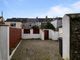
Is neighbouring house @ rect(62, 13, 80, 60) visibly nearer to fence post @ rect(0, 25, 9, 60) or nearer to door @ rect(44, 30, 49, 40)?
fence post @ rect(0, 25, 9, 60)

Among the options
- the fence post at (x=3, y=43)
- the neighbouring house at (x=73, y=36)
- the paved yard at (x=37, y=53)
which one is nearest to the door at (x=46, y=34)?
the paved yard at (x=37, y=53)

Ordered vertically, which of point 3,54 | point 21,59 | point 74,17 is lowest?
point 21,59

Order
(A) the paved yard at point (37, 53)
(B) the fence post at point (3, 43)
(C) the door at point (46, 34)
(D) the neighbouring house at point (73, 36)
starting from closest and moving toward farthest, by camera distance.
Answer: (D) the neighbouring house at point (73, 36), (B) the fence post at point (3, 43), (A) the paved yard at point (37, 53), (C) the door at point (46, 34)

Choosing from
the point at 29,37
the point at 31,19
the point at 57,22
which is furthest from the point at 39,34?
the point at 31,19

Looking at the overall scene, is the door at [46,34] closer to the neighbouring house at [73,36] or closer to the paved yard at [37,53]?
the paved yard at [37,53]

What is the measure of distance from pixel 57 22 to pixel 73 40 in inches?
1531

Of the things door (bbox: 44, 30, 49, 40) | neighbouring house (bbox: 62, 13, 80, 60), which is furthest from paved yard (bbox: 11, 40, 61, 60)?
door (bbox: 44, 30, 49, 40)

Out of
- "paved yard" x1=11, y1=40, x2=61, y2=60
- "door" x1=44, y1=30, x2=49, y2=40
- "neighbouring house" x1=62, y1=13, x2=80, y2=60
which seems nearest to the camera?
"neighbouring house" x1=62, y1=13, x2=80, y2=60

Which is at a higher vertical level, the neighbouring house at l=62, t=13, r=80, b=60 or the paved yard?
the neighbouring house at l=62, t=13, r=80, b=60

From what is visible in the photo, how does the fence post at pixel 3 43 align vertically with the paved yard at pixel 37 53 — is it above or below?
above

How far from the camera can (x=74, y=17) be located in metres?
6.76

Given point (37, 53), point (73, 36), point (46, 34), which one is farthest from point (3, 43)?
point (46, 34)

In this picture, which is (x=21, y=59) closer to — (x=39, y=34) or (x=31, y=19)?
(x=39, y=34)

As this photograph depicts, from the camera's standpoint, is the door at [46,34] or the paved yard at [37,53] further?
the door at [46,34]
